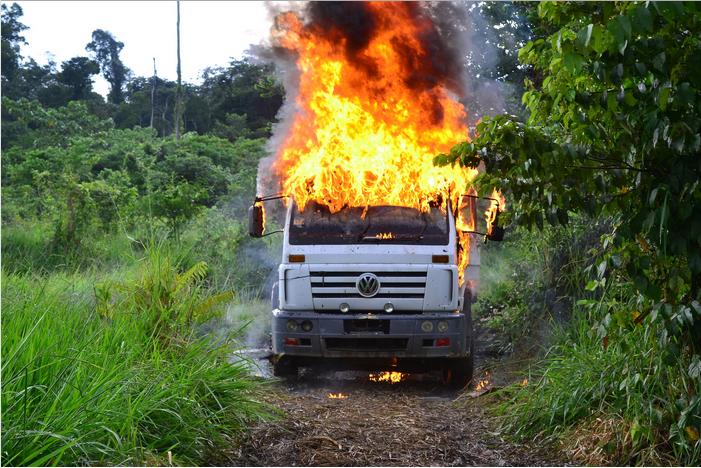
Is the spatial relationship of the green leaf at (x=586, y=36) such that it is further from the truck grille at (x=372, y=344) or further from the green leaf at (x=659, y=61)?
the truck grille at (x=372, y=344)

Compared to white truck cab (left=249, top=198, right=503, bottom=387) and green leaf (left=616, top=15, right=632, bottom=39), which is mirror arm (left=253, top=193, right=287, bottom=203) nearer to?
white truck cab (left=249, top=198, right=503, bottom=387)

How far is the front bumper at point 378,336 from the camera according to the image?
9445mm

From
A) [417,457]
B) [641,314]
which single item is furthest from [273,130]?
[641,314]

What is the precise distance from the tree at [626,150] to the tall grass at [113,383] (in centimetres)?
261

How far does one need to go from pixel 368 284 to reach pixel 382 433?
2.60 meters

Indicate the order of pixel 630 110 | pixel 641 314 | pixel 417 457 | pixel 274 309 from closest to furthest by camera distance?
pixel 630 110 < pixel 641 314 < pixel 417 457 < pixel 274 309

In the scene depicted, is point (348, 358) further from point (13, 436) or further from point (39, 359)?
point (13, 436)

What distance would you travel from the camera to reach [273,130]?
1140 cm

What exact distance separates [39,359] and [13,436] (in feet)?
3.23

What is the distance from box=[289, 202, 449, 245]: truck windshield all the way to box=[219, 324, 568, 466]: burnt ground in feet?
5.84

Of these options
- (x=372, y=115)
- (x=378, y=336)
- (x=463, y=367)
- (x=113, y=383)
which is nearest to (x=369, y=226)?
(x=378, y=336)

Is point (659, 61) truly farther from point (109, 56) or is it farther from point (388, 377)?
point (109, 56)

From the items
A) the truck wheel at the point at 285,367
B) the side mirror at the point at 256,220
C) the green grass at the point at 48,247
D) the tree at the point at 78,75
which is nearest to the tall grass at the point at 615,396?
the truck wheel at the point at 285,367

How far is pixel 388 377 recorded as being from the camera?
10.9m
